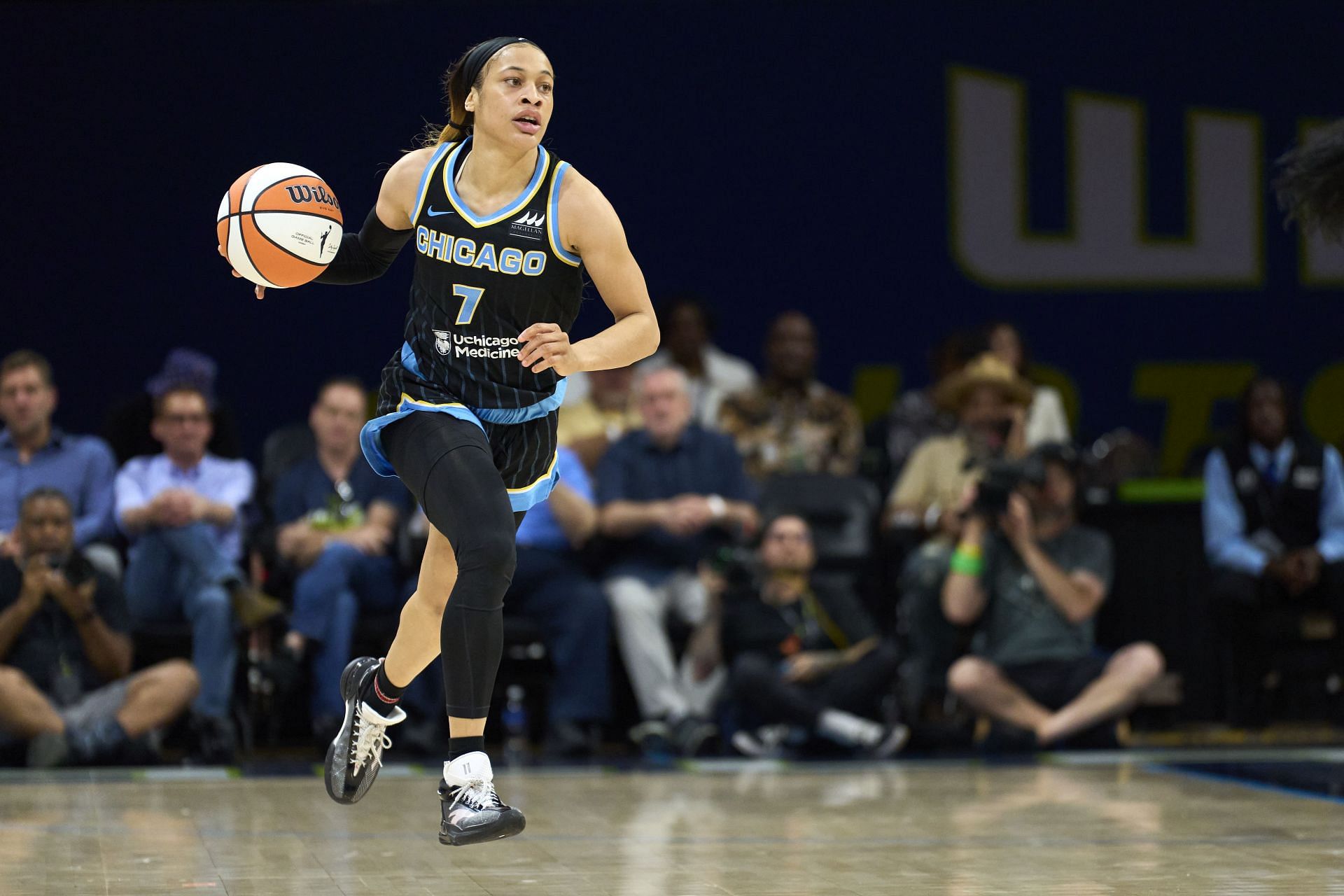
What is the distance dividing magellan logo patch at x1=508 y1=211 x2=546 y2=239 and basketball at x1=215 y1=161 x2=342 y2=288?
0.51 meters

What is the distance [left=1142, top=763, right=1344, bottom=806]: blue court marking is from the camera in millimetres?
5965

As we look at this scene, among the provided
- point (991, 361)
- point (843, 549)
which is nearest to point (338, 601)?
point (843, 549)

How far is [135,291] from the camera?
396 inches

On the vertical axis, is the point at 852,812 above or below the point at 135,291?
below

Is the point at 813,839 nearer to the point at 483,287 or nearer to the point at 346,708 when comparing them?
the point at 346,708

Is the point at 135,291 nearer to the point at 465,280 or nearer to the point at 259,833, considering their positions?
the point at 259,833

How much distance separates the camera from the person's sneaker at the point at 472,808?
3900 mm

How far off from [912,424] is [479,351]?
516cm

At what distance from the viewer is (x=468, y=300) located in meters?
4.29

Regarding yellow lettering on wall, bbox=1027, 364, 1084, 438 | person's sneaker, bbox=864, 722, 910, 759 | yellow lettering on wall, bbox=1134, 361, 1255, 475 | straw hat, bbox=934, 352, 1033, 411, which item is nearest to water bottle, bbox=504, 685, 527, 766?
person's sneaker, bbox=864, 722, 910, 759

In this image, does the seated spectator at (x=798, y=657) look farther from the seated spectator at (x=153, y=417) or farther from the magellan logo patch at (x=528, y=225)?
the magellan logo patch at (x=528, y=225)

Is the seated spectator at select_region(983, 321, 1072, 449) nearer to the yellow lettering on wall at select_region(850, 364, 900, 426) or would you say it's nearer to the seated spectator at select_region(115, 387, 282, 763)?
the yellow lettering on wall at select_region(850, 364, 900, 426)

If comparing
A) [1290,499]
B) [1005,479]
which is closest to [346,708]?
[1005,479]

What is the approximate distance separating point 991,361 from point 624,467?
1.94 m
